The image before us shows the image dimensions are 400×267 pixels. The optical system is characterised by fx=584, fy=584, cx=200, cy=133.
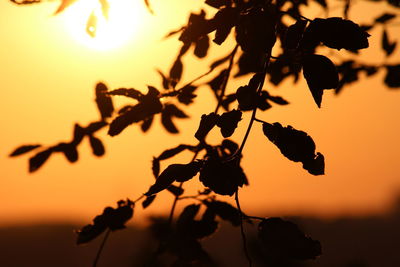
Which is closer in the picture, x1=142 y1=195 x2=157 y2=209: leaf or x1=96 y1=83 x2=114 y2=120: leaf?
x1=142 y1=195 x2=157 y2=209: leaf

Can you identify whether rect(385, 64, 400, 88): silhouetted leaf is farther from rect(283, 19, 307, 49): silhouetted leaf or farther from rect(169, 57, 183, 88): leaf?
rect(283, 19, 307, 49): silhouetted leaf

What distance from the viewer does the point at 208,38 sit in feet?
8.71

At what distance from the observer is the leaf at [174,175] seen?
63.5 inches

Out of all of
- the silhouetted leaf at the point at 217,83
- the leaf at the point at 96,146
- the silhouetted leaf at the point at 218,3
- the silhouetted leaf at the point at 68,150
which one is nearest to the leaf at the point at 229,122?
the silhouetted leaf at the point at 218,3

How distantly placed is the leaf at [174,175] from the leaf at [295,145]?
231 mm

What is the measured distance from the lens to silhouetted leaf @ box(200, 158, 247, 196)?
4.99 ft

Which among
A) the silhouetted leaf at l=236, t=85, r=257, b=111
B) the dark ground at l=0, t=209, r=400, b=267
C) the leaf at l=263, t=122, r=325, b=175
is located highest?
the dark ground at l=0, t=209, r=400, b=267

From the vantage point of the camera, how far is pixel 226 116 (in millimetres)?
1727

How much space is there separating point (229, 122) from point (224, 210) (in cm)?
87

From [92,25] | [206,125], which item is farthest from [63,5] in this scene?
[206,125]

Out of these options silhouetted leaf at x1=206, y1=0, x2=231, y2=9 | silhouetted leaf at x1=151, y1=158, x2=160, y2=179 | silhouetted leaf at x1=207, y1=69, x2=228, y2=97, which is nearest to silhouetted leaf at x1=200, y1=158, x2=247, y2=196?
silhouetted leaf at x1=206, y1=0, x2=231, y2=9

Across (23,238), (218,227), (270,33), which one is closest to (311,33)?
(270,33)

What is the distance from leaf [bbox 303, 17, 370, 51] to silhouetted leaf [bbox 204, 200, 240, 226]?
1113 mm

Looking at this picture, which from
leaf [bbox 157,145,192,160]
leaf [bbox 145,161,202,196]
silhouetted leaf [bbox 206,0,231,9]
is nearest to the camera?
leaf [bbox 145,161,202,196]
